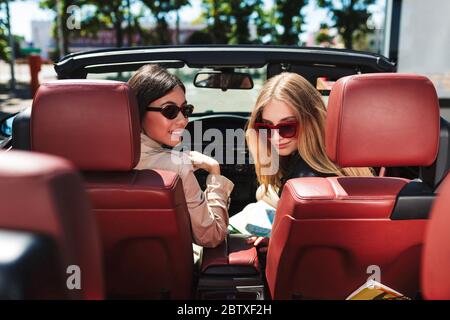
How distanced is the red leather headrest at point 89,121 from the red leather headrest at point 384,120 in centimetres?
73

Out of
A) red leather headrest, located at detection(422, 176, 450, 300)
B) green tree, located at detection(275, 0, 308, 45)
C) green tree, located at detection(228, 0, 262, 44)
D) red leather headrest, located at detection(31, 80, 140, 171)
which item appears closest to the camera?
red leather headrest, located at detection(422, 176, 450, 300)

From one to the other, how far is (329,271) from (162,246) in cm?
66

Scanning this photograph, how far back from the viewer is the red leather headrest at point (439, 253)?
1.19 meters

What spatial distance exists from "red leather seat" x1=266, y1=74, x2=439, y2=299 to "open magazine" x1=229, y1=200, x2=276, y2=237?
1.47ft

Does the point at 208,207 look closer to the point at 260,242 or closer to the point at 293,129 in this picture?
the point at 260,242

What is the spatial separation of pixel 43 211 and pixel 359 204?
1.25 m

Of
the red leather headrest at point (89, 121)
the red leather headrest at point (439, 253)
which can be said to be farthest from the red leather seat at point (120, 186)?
the red leather headrest at point (439, 253)

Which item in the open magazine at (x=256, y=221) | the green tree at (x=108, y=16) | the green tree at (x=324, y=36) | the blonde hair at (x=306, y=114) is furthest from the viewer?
the green tree at (x=324, y=36)

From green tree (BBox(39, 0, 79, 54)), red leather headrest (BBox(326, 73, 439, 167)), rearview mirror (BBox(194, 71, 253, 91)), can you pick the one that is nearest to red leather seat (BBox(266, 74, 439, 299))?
red leather headrest (BBox(326, 73, 439, 167))

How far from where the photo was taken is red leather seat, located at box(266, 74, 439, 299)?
1.82 meters

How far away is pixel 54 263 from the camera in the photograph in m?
0.95

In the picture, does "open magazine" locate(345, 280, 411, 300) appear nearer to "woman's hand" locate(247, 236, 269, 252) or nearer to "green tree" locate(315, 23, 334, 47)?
"woman's hand" locate(247, 236, 269, 252)

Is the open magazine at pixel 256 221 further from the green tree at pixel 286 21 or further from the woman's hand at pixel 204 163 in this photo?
the green tree at pixel 286 21
